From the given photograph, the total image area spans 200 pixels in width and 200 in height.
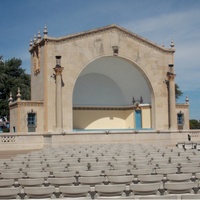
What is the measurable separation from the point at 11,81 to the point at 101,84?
58.1 ft

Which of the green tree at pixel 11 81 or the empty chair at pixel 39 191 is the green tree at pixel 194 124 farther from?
the empty chair at pixel 39 191

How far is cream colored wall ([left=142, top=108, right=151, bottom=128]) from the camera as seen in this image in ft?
124

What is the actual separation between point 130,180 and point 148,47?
28592 mm

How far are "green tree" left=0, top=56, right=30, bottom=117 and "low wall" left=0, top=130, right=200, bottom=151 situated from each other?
2075cm

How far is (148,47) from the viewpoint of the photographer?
36.8 meters

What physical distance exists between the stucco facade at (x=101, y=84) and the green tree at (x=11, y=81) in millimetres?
15937

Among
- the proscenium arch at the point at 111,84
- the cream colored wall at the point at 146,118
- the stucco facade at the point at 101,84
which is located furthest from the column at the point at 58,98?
the cream colored wall at the point at 146,118

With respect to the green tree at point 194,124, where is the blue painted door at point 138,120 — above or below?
above

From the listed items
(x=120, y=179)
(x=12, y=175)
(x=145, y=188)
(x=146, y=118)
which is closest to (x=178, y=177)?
(x=120, y=179)

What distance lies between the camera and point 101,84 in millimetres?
40656

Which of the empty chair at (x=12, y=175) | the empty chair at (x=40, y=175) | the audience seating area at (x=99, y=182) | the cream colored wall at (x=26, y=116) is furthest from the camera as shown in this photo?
the cream colored wall at (x=26, y=116)

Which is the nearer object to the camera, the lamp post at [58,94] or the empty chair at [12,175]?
the empty chair at [12,175]

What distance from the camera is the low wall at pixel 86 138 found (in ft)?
97.3

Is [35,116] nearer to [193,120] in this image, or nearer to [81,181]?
[81,181]
